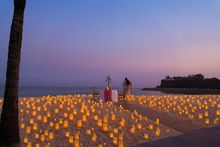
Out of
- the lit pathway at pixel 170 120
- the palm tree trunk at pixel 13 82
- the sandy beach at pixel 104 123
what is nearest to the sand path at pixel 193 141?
the sandy beach at pixel 104 123

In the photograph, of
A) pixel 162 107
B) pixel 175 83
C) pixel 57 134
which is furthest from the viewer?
pixel 175 83

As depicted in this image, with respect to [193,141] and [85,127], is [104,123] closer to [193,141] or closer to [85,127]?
[85,127]

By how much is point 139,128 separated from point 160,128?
2.90 feet

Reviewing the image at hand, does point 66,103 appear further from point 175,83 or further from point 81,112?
point 175,83

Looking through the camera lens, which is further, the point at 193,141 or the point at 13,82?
the point at 193,141

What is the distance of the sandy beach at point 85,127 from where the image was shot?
35.0ft

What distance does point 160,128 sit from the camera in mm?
12586

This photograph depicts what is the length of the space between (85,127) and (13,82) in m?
4.53

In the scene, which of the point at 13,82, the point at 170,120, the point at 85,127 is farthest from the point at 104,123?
the point at 13,82

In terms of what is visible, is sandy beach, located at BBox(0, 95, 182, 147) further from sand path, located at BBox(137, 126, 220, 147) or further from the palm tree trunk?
the palm tree trunk

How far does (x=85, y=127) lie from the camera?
12125 mm

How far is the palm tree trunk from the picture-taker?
8273mm

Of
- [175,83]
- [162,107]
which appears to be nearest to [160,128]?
[162,107]

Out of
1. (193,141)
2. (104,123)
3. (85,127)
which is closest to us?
(193,141)
